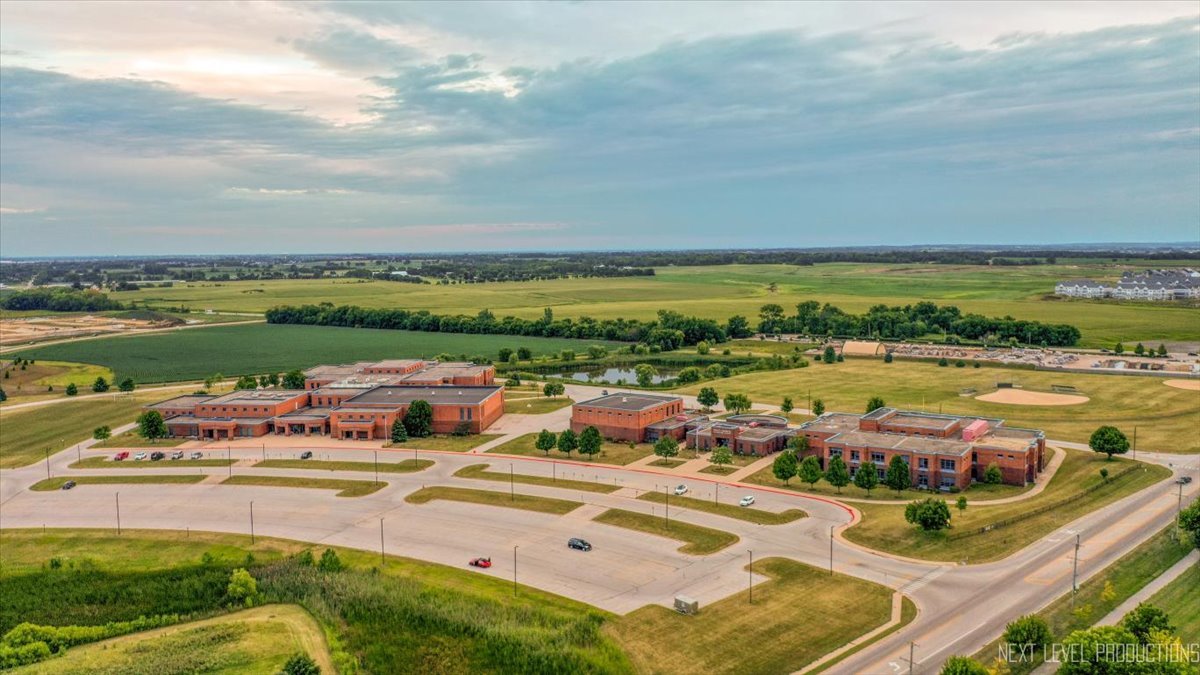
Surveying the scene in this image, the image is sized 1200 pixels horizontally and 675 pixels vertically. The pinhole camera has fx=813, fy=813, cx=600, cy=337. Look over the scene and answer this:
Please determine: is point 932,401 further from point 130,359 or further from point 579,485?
point 130,359

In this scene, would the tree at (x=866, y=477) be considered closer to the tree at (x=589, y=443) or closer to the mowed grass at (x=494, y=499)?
the mowed grass at (x=494, y=499)

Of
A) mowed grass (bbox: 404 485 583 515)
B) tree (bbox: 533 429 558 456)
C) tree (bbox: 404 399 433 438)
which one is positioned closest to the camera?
mowed grass (bbox: 404 485 583 515)

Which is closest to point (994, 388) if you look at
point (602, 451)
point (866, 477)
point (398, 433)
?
point (866, 477)

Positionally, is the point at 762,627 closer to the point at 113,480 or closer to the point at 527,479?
the point at 527,479

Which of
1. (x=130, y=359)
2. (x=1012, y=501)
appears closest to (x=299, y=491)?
(x=1012, y=501)

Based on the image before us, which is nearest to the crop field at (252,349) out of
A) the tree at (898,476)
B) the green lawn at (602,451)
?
the green lawn at (602,451)

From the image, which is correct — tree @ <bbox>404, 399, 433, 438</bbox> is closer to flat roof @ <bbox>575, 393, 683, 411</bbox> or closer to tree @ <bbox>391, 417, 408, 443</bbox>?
tree @ <bbox>391, 417, 408, 443</bbox>

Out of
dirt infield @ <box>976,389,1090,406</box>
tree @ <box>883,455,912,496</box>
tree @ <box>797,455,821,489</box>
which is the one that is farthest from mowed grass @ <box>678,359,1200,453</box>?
tree @ <box>797,455,821,489</box>
